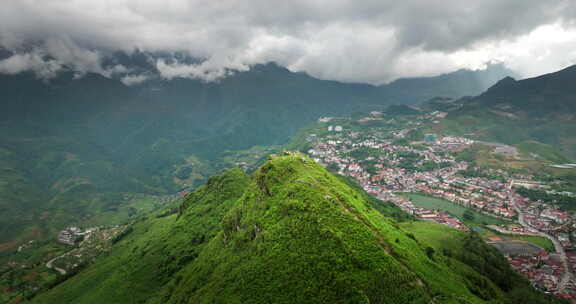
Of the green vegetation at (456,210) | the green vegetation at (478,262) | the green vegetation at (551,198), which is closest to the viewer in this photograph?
the green vegetation at (478,262)

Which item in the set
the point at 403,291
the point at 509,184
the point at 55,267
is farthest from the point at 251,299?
the point at 509,184

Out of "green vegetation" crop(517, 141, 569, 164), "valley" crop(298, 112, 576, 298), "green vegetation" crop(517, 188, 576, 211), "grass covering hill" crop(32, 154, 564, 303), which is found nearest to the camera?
"grass covering hill" crop(32, 154, 564, 303)

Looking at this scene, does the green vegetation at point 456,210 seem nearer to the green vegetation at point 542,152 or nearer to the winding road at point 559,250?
the winding road at point 559,250

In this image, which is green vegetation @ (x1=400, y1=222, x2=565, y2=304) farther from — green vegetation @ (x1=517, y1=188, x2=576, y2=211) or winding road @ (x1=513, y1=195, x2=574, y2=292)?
green vegetation @ (x1=517, y1=188, x2=576, y2=211)

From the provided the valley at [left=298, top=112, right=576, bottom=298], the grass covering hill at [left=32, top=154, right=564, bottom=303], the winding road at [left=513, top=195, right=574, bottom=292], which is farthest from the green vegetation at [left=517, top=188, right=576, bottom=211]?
the grass covering hill at [left=32, top=154, right=564, bottom=303]

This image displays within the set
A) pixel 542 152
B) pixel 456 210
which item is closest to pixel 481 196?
pixel 456 210

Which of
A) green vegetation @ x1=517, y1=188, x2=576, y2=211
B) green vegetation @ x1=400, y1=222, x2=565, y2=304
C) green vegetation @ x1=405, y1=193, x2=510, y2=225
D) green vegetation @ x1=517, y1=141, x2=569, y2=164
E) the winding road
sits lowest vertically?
green vegetation @ x1=405, y1=193, x2=510, y2=225

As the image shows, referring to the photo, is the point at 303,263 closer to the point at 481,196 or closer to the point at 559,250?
the point at 559,250

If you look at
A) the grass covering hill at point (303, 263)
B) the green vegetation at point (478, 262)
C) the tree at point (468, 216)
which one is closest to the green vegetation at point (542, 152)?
the tree at point (468, 216)

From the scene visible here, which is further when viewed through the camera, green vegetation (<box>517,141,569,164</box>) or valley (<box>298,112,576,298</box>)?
green vegetation (<box>517,141,569,164</box>)

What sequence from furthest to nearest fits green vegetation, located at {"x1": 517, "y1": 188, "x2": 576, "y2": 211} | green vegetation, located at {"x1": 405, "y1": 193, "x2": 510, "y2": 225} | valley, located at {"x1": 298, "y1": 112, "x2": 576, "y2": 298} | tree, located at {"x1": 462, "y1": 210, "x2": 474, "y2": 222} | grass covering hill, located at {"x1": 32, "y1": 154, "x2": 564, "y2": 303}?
tree, located at {"x1": 462, "y1": 210, "x2": 474, "y2": 222}, green vegetation, located at {"x1": 517, "y1": 188, "x2": 576, "y2": 211}, green vegetation, located at {"x1": 405, "y1": 193, "x2": 510, "y2": 225}, valley, located at {"x1": 298, "y1": 112, "x2": 576, "y2": 298}, grass covering hill, located at {"x1": 32, "y1": 154, "x2": 564, "y2": 303}
